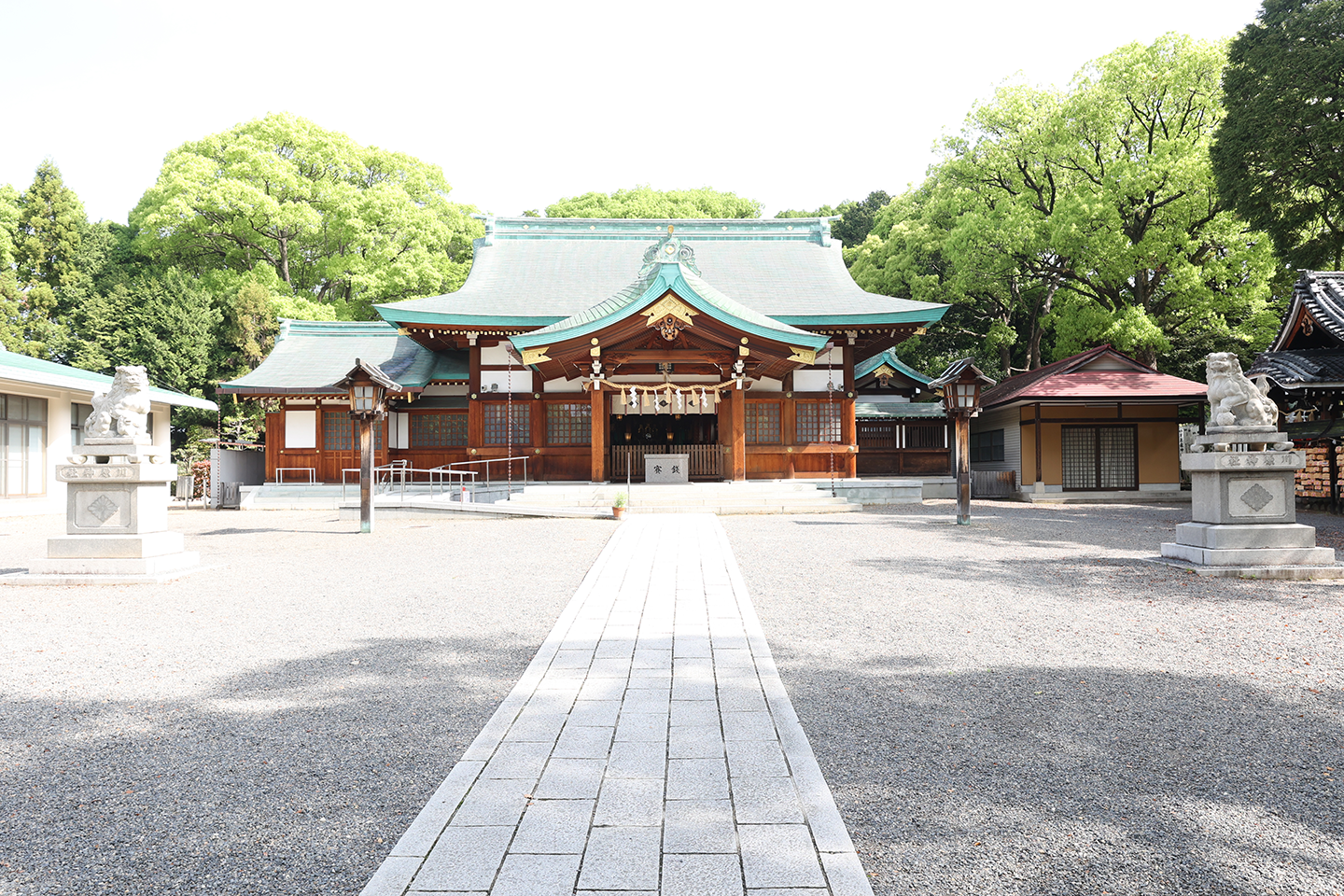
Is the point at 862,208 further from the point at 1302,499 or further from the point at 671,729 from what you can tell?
the point at 671,729

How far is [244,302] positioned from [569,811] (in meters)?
29.4

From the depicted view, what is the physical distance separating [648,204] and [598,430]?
89.2ft

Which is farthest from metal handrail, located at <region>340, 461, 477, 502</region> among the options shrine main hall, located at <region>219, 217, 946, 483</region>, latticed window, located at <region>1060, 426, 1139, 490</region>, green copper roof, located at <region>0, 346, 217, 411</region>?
latticed window, located at <region>1060, 426, 1139, 490</region>

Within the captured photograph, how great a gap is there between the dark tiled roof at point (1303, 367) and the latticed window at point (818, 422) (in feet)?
→ 29.4

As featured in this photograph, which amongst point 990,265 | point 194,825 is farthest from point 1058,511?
point 194,825

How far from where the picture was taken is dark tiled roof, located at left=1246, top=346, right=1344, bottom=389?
13258 millimetres

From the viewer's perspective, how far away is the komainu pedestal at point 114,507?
7828 mm

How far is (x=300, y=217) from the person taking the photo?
28.4m

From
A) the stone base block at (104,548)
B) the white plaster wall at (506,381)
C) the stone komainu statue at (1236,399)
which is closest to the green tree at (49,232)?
the white plaster wall at (506,381)

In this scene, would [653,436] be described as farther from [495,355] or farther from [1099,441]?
[1099,441]

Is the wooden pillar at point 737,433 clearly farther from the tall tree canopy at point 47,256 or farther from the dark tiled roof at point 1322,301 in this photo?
the tall tree canopy at point 47,256

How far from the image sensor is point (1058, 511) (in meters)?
15.9

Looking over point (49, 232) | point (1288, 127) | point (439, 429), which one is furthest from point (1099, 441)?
point (49, 232)

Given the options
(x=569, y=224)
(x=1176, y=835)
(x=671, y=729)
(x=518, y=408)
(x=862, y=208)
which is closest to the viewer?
(x=1176, y=835)
